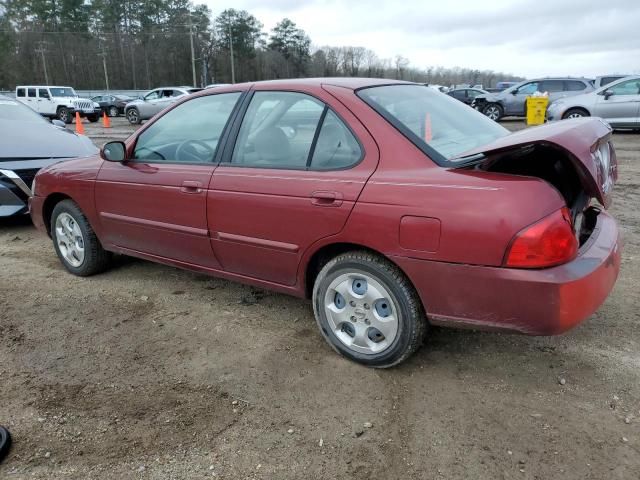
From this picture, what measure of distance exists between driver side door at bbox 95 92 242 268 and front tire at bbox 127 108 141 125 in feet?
74.8

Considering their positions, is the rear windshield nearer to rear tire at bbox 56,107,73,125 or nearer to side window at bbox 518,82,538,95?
side window at bbox 518,82,538,95

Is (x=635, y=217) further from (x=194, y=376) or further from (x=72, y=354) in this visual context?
(x=72, y=354)

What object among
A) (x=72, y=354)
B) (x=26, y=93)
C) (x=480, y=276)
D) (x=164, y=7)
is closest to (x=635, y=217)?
(x=480, y=276)

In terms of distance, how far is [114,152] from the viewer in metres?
3.73

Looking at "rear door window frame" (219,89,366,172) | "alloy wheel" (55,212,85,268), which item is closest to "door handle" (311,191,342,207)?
"rear door window frame" (219,89,366,172)

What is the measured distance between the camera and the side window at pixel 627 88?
13719 millimetres

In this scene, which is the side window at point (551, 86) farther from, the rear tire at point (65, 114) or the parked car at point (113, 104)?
the parked car at point (113, 104)

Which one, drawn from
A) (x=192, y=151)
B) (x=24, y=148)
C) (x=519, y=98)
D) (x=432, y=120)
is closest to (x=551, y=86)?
(x=519, y=98)

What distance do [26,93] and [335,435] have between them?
29.4 meters

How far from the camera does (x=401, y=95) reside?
3145 millimetres

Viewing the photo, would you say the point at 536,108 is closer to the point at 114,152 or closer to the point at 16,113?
the point at 16,113

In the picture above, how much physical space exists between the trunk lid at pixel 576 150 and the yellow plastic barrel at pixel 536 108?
16.0 metres

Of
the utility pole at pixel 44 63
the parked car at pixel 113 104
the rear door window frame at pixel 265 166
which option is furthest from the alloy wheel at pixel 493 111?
the utility pole at pixel 44 63

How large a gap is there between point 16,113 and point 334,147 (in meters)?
5.86
